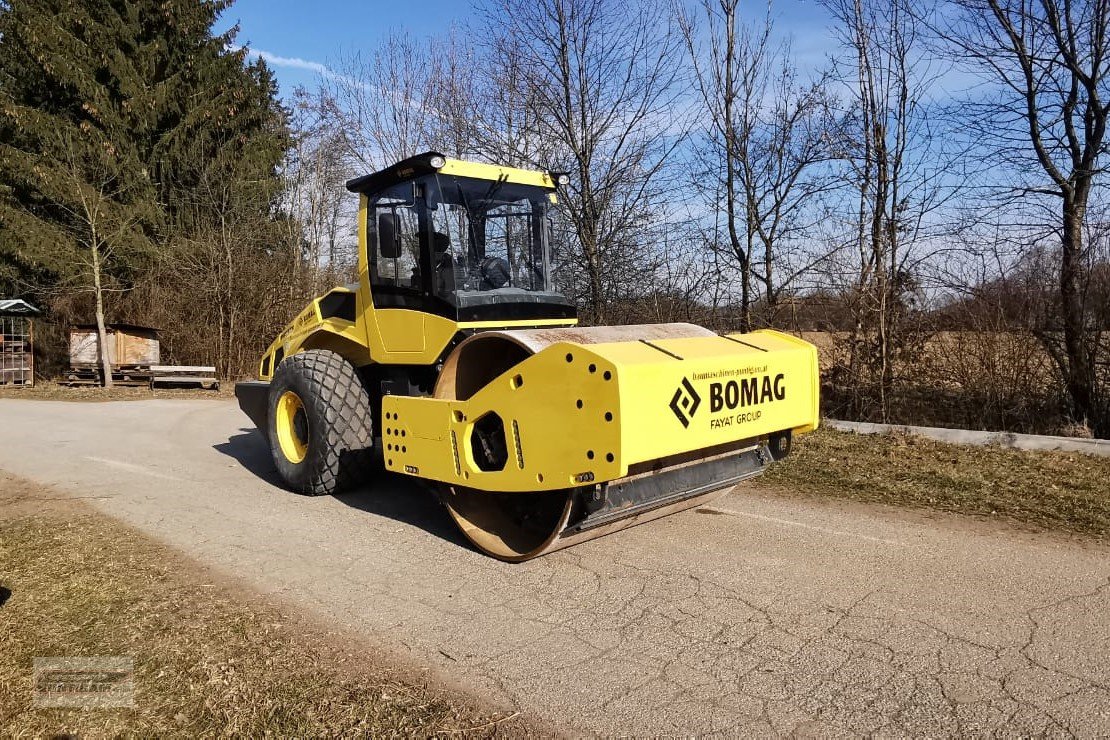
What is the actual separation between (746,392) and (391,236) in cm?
299

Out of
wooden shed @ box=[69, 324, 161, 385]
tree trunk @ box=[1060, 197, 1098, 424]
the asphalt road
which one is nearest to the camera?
the asphalt road

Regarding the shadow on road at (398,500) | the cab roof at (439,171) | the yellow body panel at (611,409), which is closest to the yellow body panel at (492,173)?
the cab roof at (439,171)

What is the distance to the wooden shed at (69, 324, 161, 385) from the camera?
714 inches

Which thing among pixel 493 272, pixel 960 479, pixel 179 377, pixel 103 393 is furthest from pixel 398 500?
pixel 179 377

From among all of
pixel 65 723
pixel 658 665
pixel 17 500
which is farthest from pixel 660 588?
pixel 17 500

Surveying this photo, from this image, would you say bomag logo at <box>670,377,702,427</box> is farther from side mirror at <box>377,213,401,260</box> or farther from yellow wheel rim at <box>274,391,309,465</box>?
yellow wheel rim at <box>274,391,309,465</box>

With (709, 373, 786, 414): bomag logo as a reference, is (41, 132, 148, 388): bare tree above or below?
above

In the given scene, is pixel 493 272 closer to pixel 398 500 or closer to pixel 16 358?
pixel 398 500

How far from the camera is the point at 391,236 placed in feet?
19.6

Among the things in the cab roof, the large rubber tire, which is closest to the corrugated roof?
the large rubber tire

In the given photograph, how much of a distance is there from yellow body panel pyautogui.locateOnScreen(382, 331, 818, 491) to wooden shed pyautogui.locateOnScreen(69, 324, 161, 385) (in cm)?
1558

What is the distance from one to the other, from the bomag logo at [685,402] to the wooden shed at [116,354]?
56.6 ft

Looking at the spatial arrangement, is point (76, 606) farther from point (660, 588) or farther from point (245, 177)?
point (245, 177)

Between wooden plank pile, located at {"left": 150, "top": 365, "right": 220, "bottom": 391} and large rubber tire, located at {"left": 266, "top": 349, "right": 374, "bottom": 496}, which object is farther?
wooden plank pile, located at {"left": 150, "top": 365, "right": 220, "bottom": 391}
